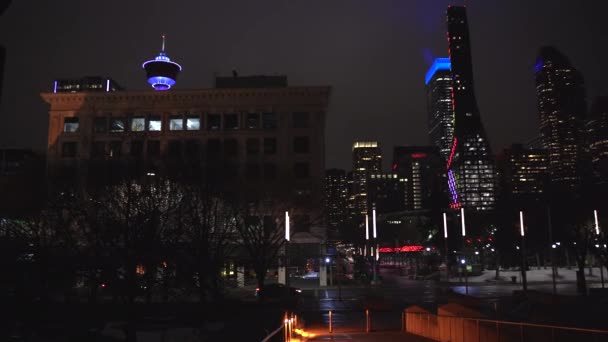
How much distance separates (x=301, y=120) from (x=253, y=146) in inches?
306

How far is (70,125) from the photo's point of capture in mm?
77000

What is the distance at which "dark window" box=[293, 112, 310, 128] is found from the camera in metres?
74.4

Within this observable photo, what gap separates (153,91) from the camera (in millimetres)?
77062

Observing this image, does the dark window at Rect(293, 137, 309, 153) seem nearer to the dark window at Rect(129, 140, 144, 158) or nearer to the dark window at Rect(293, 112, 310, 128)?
the dark window at Rect(293, 112, 310, 128)

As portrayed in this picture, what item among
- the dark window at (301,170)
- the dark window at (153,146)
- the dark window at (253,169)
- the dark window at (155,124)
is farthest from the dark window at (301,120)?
the dark window at (155,124)

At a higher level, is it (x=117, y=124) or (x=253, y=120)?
(x=253, y=120)

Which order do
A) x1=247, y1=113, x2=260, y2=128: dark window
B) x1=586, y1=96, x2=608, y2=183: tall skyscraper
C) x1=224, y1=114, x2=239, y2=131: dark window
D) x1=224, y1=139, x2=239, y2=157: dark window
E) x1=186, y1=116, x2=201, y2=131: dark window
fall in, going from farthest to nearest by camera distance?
x1=586, y1=96, x2=608, y2=183: tall skyscraper < x1=186, y1=116, x2=201, y2=131: dark window < x1=224, y1=114, x2=239, y2=131: dark window < x1=247, y1=113, x2=260, y2=128: dark window < x1=224, y1=139, x2=239, y2=157: dark window

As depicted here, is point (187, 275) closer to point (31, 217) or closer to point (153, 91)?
point (31, 217)

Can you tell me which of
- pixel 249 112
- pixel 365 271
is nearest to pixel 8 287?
pixel 249 112

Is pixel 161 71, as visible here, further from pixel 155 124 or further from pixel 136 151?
pixel 136 151

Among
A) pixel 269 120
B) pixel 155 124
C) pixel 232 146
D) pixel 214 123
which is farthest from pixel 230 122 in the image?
pixel 155 124

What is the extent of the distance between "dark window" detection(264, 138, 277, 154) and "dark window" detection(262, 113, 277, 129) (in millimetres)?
1977

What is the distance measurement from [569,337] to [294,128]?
207ft

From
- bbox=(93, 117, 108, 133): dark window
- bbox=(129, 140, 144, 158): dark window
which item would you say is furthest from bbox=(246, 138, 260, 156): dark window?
bbox=(93, 117, 108, 133): dark window
